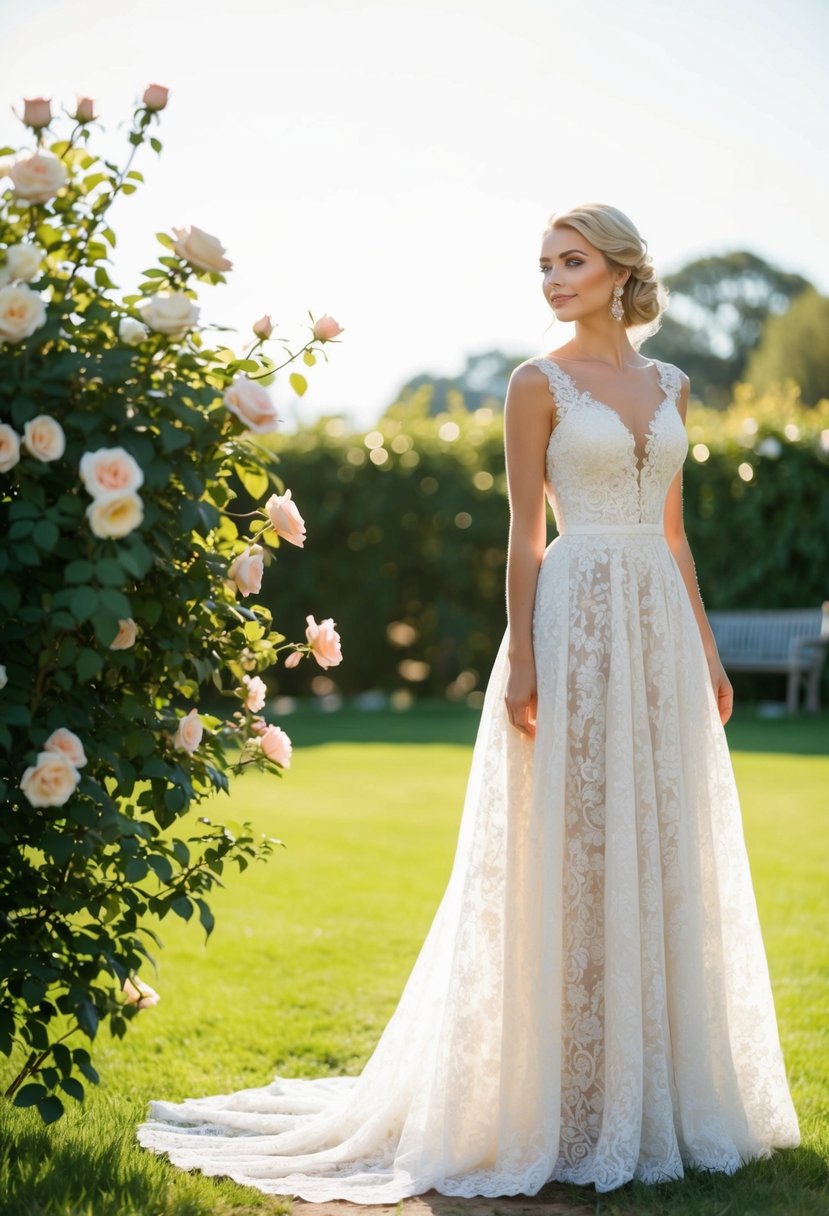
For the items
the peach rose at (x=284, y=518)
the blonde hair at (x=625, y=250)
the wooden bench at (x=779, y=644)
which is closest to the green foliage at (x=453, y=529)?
the wooden bench at (x=779, y=644)

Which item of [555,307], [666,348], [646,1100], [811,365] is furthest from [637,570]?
[666,348]

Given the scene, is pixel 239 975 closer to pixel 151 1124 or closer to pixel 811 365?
pixel 151 1124

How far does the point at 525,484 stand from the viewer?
3.11 metres

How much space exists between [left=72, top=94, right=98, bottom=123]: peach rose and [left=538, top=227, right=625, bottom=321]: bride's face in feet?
3.71

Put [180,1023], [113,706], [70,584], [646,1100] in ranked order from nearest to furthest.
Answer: [70,584], [113,706], [646,1100], [180,1023]

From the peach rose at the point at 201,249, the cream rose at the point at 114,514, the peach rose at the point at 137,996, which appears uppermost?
the peach rose at the point at 201,249

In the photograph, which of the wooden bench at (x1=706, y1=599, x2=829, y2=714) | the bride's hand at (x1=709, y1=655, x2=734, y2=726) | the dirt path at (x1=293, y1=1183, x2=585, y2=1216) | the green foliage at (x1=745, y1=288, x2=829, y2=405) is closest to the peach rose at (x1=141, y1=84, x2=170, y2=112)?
the bride's hand at (x1=709, y1=655, x2=734, y2=726)

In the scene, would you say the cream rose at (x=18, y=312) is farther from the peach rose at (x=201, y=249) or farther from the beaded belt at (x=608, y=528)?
the beaded belt at (x=608, y=528)

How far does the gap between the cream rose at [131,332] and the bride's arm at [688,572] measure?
1.41m

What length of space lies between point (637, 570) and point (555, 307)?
26.0 inches

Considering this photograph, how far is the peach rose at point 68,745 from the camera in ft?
7.93

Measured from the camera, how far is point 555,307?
3.18 meters

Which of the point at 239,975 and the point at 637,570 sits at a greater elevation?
the point at 637,570

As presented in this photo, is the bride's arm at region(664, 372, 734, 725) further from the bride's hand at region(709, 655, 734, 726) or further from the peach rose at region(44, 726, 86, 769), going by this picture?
the peach rose at region(44, 726, 86, 769)
